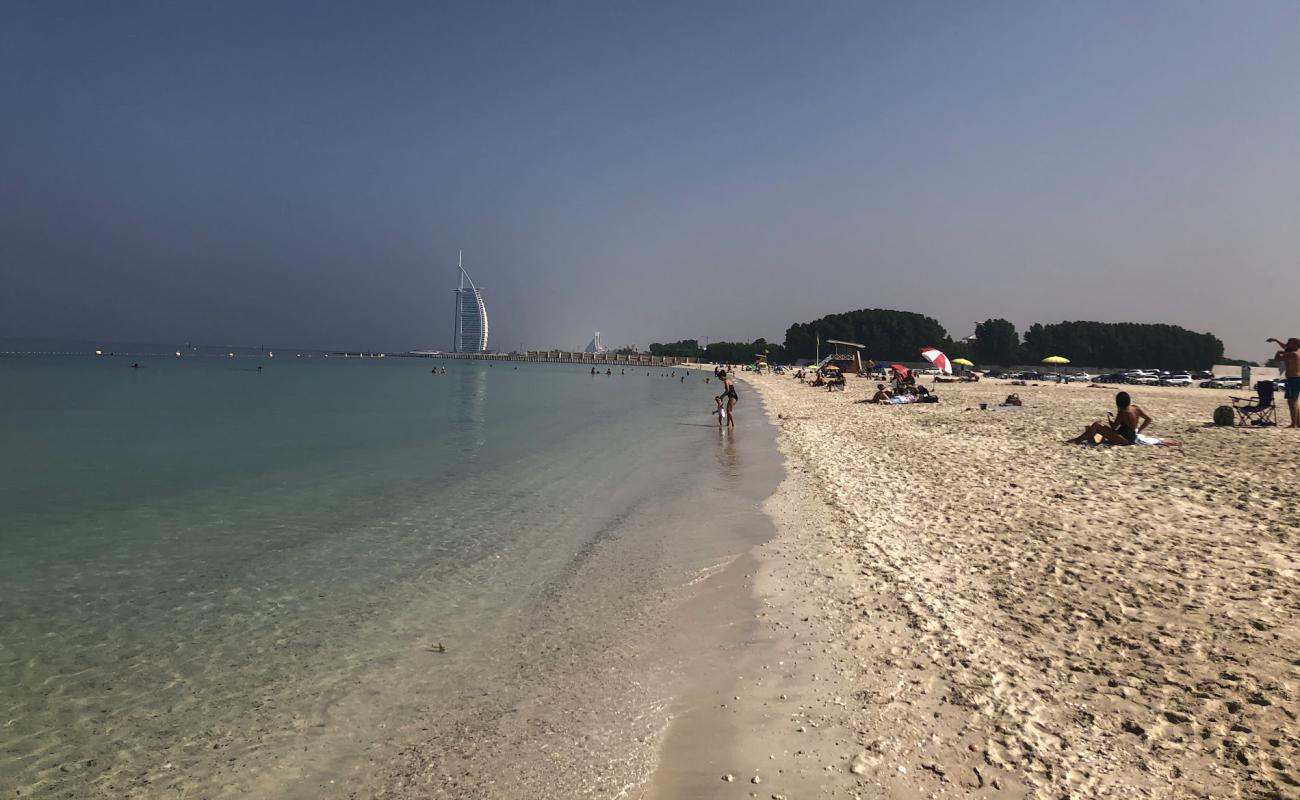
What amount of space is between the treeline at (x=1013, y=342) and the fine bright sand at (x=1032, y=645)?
7798cm

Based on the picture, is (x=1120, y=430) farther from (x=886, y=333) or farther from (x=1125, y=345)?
(x=886, y=333)

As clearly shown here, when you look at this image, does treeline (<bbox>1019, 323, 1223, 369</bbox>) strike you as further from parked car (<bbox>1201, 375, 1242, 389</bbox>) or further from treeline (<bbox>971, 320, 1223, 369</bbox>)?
parked car (<bbox>1201, 375, 1242, 389</bbox>)

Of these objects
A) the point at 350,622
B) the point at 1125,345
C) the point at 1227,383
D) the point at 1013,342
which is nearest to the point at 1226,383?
the point at 1227,383

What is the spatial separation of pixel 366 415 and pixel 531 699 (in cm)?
2886

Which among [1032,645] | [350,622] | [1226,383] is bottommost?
[350,622]

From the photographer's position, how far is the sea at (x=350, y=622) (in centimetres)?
372

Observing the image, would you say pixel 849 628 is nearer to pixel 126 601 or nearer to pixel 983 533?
pixel 983 533

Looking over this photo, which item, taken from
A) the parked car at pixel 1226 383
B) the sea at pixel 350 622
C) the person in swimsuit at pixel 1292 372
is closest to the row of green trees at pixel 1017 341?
the parked car at pixel 1226 383

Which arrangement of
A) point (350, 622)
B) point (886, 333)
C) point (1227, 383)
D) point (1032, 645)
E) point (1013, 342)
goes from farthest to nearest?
point (886, 333), point (1013, 342), point (1227, 383), point (350, 622), point (1032, 645)

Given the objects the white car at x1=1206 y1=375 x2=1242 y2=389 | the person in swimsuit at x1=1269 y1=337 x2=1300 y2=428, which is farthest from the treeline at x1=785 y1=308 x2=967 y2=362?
the person in swimsuit at x1=1269 y1=337 x2=1300 y2=428

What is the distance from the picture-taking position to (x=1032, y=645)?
4.61 metres

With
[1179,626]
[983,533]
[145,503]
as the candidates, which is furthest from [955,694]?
[145,503]

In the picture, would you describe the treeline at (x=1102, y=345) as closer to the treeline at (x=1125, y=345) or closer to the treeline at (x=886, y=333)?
the treeline at (x=1125, y=345)

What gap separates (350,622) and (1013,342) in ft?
426
